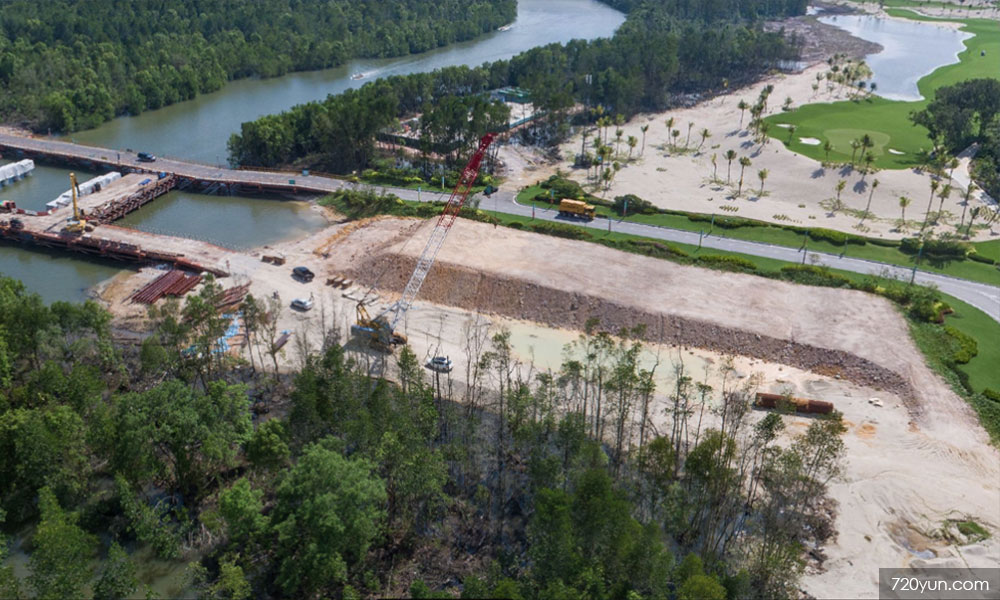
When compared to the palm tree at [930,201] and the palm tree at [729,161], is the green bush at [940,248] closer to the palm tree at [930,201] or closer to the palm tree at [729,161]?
the palm tree at [930,201]

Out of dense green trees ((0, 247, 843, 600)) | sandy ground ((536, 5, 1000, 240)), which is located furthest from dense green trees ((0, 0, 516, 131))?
dense green trees ((0, 247, 843, 600))

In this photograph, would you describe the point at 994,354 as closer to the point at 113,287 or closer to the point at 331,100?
the point at 113,287

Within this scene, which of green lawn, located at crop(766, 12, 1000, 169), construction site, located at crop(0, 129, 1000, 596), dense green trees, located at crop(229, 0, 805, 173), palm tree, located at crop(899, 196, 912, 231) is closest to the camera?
construction site, located at crop(0, 129, 1000, 596)

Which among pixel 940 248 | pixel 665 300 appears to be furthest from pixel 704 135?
pixel 665 300

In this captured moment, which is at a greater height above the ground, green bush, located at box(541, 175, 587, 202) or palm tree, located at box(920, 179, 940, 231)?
palm tree, located at box(920, 179, 940, 231)

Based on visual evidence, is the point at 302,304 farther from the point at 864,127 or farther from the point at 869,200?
the point at 864,127

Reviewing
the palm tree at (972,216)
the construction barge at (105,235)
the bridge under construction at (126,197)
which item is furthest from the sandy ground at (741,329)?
the palm tree at (972,216)

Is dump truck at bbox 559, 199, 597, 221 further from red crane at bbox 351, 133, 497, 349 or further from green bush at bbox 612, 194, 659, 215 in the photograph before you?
red crane at bbox 351, 133, 497, 349
